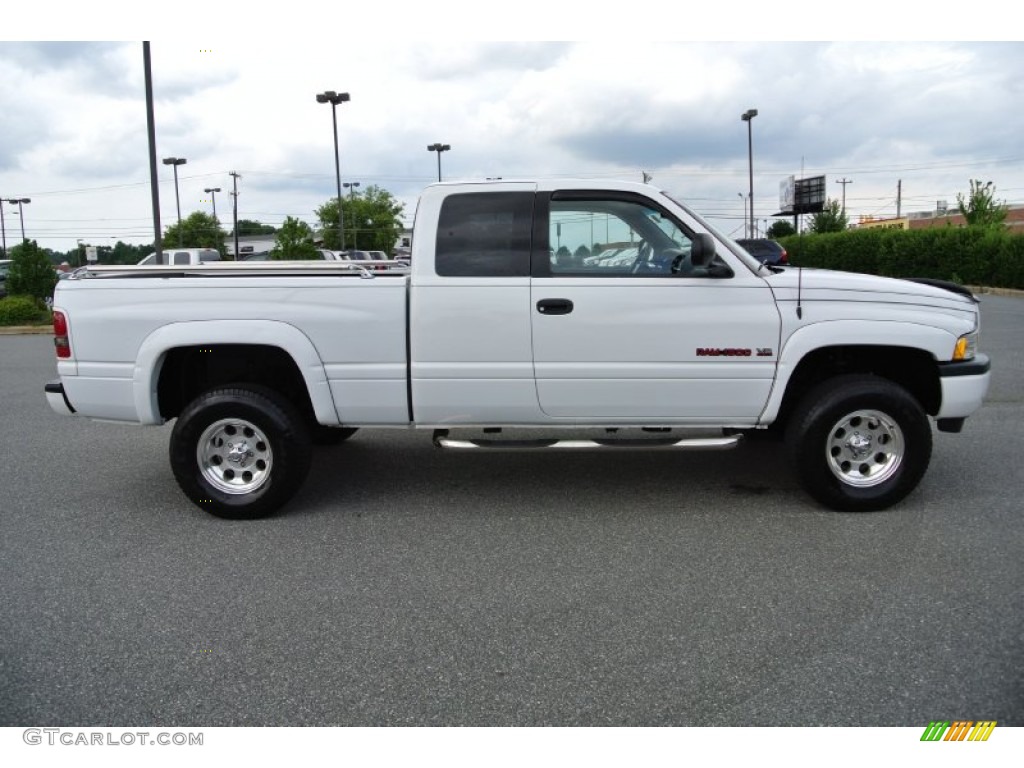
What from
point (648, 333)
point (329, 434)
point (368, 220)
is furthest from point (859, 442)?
point (368, 220)

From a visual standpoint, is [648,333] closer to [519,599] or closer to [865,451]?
[865,451]

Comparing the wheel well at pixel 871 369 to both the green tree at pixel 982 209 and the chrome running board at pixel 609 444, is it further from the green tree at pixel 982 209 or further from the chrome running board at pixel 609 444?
the green tree at pixel 982 209

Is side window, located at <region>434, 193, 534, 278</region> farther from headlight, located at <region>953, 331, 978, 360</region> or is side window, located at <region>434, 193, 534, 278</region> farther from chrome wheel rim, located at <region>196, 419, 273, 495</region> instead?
headlight, located at <region>953, 331, 978, 360</region>

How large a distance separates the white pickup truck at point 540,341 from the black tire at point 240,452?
0.01 metres

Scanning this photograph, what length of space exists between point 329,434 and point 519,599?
3421 millimetres

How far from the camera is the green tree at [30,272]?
74.8 ft

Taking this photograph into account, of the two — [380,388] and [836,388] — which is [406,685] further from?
[836,388]

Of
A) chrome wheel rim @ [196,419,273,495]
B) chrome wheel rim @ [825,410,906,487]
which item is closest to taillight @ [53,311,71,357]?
chrome wheel rim @ [196,419,273,495]

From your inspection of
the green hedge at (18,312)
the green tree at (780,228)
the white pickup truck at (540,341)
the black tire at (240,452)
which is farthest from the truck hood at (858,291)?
the green tree at (780,228)

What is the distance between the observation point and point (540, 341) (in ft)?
17.3

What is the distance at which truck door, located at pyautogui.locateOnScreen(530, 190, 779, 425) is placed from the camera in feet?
17.2

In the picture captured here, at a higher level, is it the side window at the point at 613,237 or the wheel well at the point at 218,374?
the side window at the point at 613,237

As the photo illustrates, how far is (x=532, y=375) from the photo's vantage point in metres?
5.31

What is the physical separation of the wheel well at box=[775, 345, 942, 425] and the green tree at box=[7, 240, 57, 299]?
2210cm
